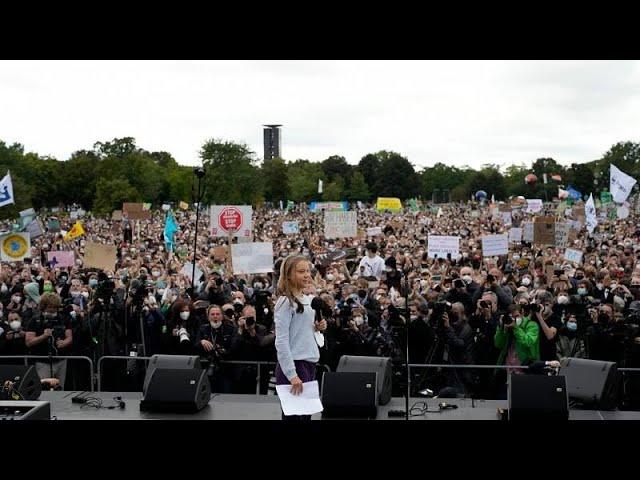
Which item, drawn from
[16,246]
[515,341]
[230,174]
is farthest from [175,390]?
[230,174]

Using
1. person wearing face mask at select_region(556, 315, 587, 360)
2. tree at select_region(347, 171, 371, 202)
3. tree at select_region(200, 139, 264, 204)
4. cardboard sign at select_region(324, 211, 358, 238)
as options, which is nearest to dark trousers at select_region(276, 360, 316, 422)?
person wearing face mask at select_region(556, 315, 587, 360)

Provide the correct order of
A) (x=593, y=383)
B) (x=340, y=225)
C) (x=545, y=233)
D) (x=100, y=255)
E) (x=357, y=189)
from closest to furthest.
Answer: (x=593, y=383) < (x=100, y=255) < (x=545, y=233) < (x=340, y=225) < (x=357, y=189)

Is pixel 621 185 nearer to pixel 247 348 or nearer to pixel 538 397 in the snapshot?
pixel 247 348

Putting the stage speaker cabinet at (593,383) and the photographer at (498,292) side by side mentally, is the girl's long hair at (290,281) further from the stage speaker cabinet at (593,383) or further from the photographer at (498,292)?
the photographer at (498,292)

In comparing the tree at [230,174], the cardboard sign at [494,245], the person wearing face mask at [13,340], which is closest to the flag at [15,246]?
the person wearing face mask at [13,340]

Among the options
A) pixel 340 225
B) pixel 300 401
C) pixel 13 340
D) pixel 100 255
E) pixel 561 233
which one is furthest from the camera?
pixel 340 225

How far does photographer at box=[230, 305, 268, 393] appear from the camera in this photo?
31.2ft

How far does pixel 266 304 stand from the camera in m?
11.0

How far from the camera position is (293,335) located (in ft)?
18.3

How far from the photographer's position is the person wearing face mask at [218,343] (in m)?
9.53

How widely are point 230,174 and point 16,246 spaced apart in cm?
6016
